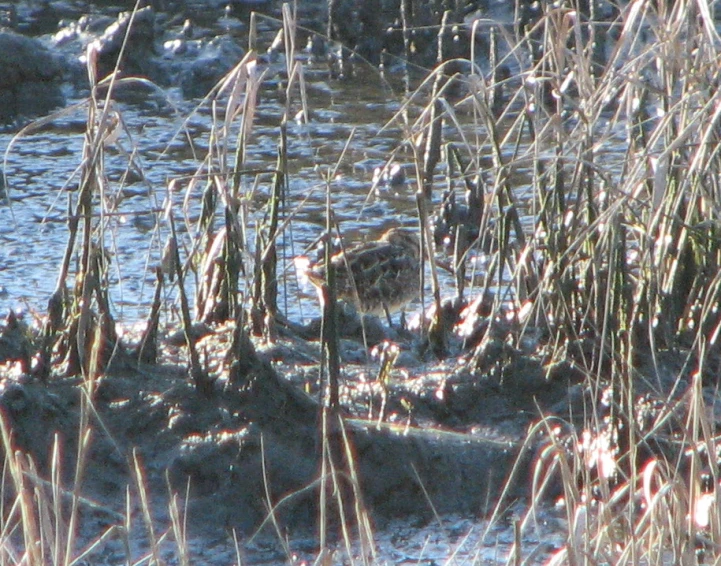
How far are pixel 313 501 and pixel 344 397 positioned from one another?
0.49m

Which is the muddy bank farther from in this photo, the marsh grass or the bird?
the bird

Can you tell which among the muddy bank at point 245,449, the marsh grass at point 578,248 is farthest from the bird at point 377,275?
the muddy bank at point 245,449

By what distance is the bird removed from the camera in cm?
536

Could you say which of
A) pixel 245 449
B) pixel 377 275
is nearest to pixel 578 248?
pixel 245 449

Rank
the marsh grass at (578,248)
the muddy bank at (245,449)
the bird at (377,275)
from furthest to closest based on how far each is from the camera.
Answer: the bird at (377,275), the muddy bank at (245,449), the marsh grass at (578,248)

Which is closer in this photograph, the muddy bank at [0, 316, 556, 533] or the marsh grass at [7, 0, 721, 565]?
the marsh grass at [7, 0, 721, 565]

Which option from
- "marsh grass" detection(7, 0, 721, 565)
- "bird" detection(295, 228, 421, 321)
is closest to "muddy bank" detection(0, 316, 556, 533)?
"marsh grass" detection(7, 0, 721, 565)

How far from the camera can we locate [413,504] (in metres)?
3.64

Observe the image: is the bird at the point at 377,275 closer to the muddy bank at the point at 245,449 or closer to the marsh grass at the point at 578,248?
the marsh grass at the point at 578,248

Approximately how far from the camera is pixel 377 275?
5387 millimetres

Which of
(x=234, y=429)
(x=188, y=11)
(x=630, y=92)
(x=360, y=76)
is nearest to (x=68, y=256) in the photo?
(x=234, y=429)

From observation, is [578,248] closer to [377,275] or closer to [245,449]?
[245,449]

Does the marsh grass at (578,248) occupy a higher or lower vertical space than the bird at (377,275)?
higher

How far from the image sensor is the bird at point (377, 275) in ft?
17.6
